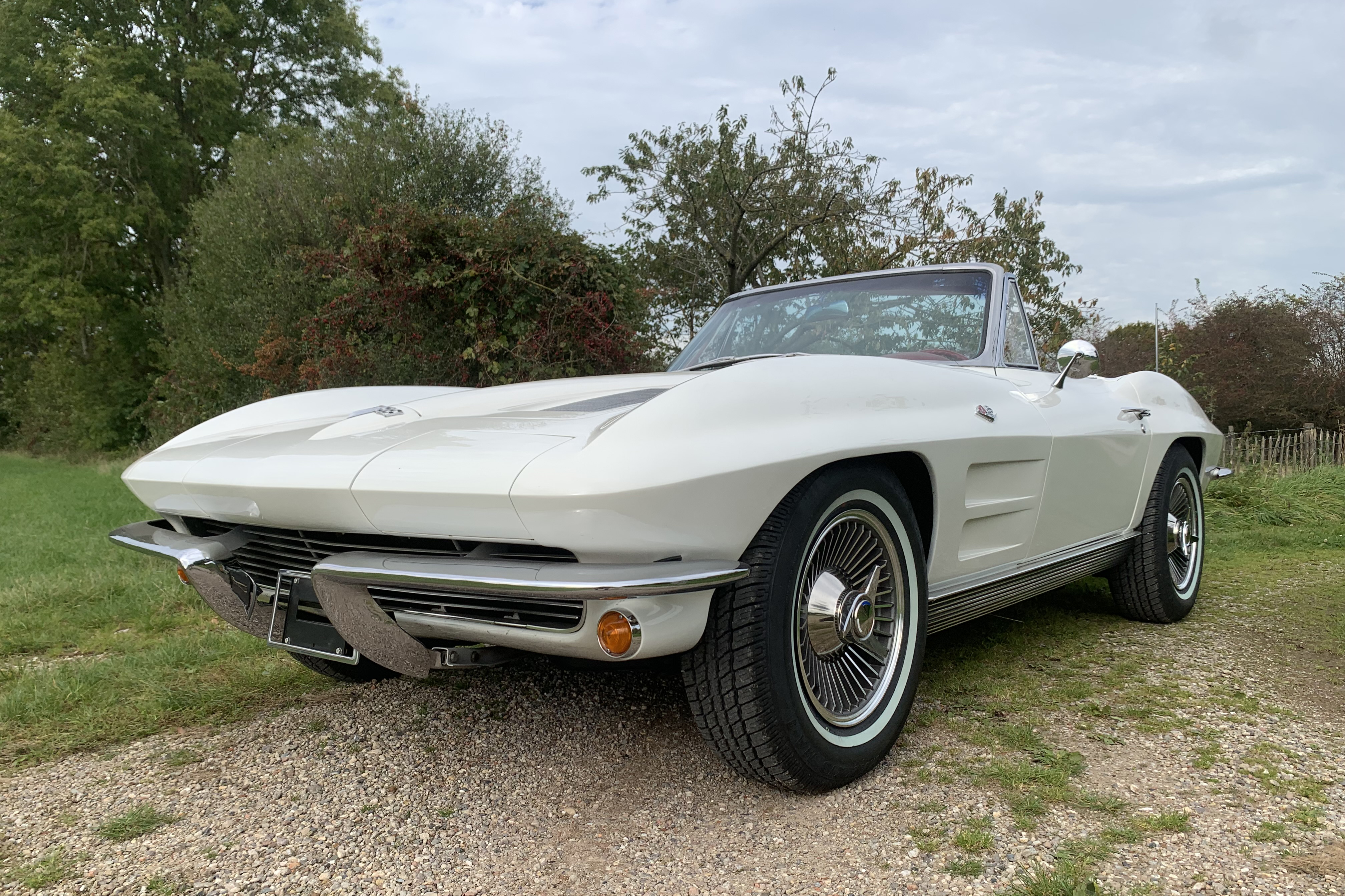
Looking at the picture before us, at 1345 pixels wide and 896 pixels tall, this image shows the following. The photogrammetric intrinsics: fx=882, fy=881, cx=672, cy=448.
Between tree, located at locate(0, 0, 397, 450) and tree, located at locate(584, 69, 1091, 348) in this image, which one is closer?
tree, located at locate(584, 69, 1091, 348)

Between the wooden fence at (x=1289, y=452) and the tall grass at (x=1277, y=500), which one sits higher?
the wooden fence at (x=1289, y=452)

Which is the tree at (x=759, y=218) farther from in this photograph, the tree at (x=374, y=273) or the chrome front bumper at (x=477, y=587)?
the chrome front bumper at (x=477, y=587)

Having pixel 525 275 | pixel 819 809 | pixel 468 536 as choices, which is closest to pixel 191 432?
pixel 468 536

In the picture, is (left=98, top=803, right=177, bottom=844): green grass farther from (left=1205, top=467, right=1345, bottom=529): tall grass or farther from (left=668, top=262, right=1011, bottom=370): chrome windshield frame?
(left=1205, top=467, right=1345, bottom=529): tall grass

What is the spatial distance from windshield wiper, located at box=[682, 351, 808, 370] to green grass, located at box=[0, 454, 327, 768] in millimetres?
1750

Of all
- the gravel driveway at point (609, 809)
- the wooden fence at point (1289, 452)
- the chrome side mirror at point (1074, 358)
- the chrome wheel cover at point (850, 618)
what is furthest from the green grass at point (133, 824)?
the wooden fence at point (1289, 452)

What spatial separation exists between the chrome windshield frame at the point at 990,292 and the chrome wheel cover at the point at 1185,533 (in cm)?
111

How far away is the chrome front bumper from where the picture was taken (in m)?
1.60

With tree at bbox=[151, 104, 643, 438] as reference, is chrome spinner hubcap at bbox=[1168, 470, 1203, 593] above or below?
below

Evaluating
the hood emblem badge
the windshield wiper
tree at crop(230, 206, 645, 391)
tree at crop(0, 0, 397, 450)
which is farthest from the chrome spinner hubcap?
tree at crop(0, 0, 397, 450)

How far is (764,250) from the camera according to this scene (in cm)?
1049

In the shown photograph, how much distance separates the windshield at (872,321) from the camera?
319 cm

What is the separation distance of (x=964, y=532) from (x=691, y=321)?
28.8 ft

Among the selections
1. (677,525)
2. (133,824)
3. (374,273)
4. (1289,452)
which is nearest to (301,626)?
(133,824)
